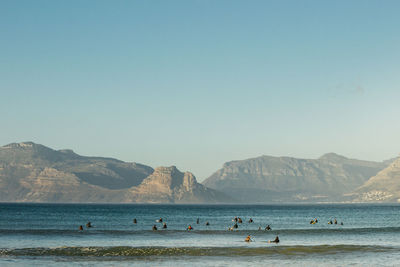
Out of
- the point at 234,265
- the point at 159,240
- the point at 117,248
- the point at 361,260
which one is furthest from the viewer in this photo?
the point at 159,240

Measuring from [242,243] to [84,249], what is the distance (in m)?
21.9

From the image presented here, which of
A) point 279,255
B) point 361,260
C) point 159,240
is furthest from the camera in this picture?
point 159,240

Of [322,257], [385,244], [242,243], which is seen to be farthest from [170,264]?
[385,244]

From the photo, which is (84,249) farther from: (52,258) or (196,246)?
(196,246)

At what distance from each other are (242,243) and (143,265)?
25218 millimetres

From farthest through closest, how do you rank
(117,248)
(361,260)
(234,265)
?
(117,248)
(361,260)
(234,265)

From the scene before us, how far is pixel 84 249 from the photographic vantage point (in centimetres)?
6231

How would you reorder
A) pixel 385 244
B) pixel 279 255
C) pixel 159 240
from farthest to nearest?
pixel 159 240, pixel 385 244, pixel 279 255

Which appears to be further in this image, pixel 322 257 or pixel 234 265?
pixel 322 257

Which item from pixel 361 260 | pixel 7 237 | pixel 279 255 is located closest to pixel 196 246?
pixel 279 255

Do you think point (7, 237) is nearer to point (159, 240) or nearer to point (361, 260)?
point (159, 240)

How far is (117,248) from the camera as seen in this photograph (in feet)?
211

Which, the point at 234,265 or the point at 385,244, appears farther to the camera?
the point at 385,244

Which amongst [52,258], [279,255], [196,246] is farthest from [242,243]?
[52,258]
